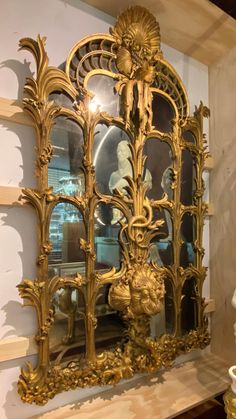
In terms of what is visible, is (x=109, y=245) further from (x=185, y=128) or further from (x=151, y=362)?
(x=185, y=128)

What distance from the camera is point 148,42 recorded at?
93 cm

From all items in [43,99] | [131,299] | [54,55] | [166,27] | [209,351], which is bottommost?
[209,351]

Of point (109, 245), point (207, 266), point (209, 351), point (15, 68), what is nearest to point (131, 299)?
point (109, 245)

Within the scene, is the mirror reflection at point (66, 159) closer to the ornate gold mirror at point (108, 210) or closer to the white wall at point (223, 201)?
the ornate gold mirror at point (108, 210)

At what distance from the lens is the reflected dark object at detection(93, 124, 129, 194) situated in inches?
33.8

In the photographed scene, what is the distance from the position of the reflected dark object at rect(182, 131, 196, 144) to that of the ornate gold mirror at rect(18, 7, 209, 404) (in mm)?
Result: 36

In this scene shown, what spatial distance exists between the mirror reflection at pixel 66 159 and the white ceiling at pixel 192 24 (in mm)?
449

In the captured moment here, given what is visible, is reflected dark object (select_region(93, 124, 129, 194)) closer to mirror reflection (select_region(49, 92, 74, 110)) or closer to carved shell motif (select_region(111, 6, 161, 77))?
mirror reflection (select_region(49, 92, 74, 110))

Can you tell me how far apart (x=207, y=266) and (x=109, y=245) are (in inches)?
21.9

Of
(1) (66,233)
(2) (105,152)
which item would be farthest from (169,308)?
(2) (105,152)

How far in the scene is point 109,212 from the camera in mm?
874

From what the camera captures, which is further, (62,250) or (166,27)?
(166,27)

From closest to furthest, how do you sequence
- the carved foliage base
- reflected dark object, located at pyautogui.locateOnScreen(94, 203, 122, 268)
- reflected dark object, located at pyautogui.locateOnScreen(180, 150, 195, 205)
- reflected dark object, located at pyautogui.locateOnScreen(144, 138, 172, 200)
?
the carved foliage base
reflected dark object, located at pyautogui.locateOnScreen(94, 203, 122, 268)
reflected dark object, located at pyautogui.locateOnScreen(144, 138, 172, 200)
reflected dark object, located at pyautogui.locateOnScreen(180, 150, 195, 205)

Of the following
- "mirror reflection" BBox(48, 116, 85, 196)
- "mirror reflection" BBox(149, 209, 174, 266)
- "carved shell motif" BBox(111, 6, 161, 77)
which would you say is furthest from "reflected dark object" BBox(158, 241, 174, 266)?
"carved shell motif" BBox(111, 6, 161, 77)
